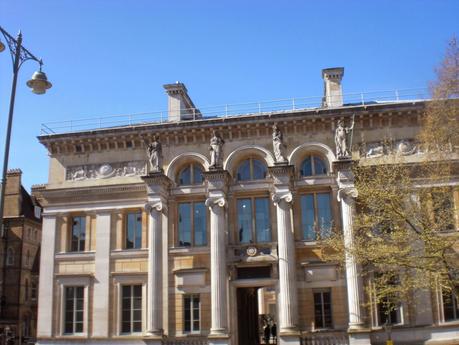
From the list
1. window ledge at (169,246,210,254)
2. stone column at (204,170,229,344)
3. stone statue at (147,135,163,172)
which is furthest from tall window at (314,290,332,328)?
stone statue at (147,135,163,172)

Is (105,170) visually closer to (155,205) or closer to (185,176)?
(155,205)

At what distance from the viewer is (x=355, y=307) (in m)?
27.7

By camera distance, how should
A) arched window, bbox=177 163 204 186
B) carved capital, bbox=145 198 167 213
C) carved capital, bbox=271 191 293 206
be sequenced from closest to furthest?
carved capital, bbox=271 191 293 206, carved capital, bbox=145 198 167 213, arched window, bbox=177 163 204 186

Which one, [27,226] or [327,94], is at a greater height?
[327,94]

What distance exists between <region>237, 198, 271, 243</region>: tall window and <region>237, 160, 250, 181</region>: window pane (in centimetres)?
123

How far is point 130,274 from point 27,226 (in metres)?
27.8

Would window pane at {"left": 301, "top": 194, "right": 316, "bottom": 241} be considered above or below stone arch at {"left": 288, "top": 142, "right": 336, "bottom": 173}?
below

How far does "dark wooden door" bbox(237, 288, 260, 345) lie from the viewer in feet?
104

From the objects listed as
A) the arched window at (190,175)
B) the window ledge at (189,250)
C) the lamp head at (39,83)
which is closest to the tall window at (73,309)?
the window ledge at (189,250)

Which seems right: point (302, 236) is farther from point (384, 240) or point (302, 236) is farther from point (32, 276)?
point (32, 276)

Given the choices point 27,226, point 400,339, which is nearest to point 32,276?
point 27,226

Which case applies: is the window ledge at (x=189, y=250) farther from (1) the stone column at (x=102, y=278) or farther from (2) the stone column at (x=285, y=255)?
(2) the stone column at (x=285, y=255)

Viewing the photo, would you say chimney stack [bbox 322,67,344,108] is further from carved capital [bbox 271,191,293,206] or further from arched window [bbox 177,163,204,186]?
arched window [bbox 177,163,204,186]

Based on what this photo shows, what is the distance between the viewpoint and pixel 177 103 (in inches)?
1345
